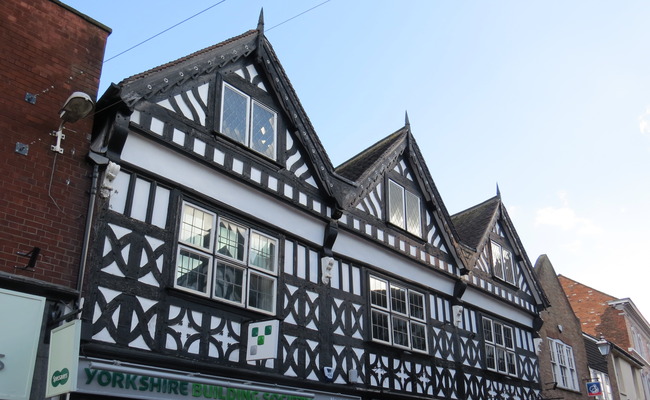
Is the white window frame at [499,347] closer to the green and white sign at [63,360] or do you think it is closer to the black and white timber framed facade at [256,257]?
the black and white timber framed facade at [256,257]

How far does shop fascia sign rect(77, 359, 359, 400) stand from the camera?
8773 millimetres

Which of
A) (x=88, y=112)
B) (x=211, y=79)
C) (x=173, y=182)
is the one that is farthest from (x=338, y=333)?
(x=88, y=112)

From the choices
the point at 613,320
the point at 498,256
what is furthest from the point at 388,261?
the point at 613,320

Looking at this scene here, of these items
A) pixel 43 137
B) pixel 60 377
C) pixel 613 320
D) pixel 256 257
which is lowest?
pixel 60 377

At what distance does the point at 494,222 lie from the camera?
20562 millimetres

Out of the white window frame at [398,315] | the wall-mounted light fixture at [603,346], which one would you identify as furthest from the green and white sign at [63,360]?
the wall-mounted light fixture at [603,346]

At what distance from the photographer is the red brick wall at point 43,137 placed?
881cm

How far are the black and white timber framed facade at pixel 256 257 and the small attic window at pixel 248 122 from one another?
4 centimetres

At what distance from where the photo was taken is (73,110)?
9281mm

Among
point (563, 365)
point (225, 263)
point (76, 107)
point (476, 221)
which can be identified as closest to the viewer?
point (76, 107)

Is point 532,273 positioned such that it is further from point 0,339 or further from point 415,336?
point 0,339

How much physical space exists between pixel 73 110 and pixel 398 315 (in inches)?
343

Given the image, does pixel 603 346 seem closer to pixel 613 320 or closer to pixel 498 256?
pixel 498 256

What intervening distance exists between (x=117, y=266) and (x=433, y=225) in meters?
9.81
